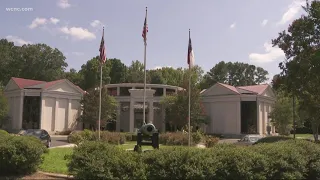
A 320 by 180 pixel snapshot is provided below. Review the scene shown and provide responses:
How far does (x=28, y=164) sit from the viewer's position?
12.7 metres

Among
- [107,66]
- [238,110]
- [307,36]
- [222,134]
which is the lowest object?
[222,134]

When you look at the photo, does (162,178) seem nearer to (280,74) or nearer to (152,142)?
(152,142)

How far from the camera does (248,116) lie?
56.1 meters

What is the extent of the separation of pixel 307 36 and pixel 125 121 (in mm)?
39136

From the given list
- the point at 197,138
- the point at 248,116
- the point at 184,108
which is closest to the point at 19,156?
the point at 197,138

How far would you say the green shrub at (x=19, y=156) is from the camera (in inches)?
488

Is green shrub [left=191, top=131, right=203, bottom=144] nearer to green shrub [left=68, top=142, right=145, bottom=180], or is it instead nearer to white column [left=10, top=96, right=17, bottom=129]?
green shrub [left=68, top=142, right=145, bottom=180]

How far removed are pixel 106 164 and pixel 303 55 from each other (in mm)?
21104

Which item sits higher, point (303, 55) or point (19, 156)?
point (303, 55)

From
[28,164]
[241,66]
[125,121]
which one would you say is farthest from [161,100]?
[241,66]

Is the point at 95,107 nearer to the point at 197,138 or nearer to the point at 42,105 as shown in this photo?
the point at 42,105

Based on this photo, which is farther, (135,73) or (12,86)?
(135,73)

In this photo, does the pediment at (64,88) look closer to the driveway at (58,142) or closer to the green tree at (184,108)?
the driveway at (58,142)

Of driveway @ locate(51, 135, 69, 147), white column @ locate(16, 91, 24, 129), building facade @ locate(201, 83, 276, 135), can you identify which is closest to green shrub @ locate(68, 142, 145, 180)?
driveway @ locate(51, 135, 69, 147)
